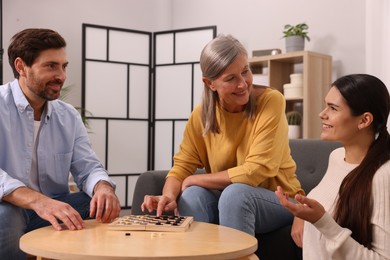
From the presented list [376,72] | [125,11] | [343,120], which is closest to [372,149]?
[343,120]

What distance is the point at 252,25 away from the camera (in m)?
5.10

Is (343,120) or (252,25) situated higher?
(252,25)

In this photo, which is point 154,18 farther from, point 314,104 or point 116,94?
point 314,104

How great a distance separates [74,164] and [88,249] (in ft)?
3.06

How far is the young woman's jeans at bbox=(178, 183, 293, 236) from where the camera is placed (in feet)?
6.19

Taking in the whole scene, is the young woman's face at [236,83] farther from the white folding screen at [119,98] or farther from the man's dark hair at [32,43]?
the white folding screen at [119,98]

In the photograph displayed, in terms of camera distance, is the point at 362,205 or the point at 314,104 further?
the point at 314,104

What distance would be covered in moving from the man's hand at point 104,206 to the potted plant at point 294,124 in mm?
2545

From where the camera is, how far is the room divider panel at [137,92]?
5.19m

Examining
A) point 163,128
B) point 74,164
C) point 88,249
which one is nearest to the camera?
point 88,249

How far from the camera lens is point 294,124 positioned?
4.32 m

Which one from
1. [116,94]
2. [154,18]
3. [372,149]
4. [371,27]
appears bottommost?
[372,149]

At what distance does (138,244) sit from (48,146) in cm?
89

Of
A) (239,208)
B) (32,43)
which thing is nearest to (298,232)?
(239,208)
